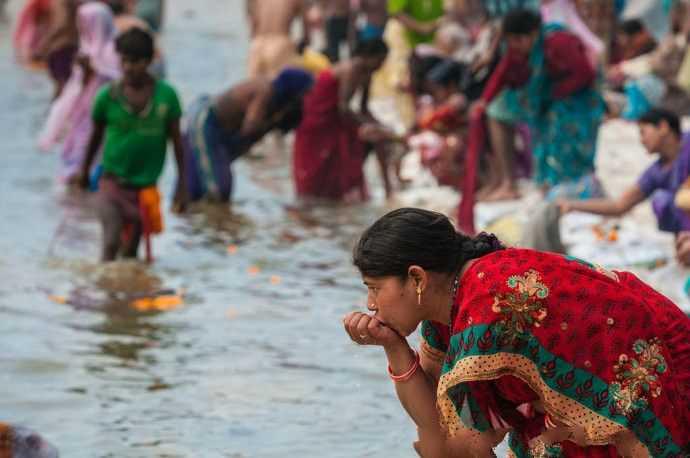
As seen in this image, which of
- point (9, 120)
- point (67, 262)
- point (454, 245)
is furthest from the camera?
point (9, 120)

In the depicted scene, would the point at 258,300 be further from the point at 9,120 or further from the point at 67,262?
the point at 9,120

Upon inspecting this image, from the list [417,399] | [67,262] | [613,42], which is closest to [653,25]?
[613,42]

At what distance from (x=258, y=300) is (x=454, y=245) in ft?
14.7

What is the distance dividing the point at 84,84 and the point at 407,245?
27.9ft

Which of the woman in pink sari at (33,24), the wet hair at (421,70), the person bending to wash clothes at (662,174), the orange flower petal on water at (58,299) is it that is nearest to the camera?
the person bending to wash clothes at (662,174)

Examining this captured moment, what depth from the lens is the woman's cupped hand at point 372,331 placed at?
3.39 metres

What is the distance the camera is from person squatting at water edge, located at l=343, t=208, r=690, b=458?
3201 millimetres

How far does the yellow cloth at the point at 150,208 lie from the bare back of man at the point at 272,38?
17.5 feet

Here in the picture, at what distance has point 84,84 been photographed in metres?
11.4

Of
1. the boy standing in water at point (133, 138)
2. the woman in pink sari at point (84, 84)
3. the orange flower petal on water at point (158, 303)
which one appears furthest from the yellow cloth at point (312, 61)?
the orange flower petal on water at point (158, 303)

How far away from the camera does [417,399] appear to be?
347cm

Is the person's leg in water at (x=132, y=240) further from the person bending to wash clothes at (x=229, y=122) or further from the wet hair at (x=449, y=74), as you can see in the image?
the wet hair at (x=449, y=74)

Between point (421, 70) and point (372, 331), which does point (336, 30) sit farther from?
point (372, 331)

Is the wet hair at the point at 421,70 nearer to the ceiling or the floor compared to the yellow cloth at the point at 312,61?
nearer to the ceiling
